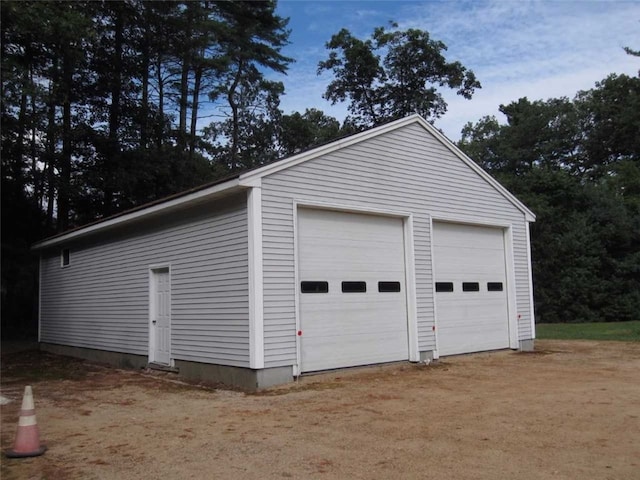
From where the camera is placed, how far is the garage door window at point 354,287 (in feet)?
34.6

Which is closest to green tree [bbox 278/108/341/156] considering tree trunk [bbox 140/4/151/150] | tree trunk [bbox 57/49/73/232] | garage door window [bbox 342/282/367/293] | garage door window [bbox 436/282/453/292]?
tree trunk [bbox 140/4/151/150]

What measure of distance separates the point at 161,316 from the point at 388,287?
4.62m

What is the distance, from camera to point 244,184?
896 cm

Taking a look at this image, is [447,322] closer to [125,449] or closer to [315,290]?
[315,290]

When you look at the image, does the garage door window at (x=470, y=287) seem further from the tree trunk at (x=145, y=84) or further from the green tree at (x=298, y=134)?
the green tree at (x=298, y=134)

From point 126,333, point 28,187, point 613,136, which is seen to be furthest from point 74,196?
point 613,136

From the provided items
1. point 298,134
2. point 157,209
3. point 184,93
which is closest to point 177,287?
point 157,209

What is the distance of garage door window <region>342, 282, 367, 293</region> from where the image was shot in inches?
415

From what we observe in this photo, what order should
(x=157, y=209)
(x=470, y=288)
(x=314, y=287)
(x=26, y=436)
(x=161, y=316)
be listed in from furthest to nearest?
1. (x=470, y=288)
2. (x=161, y=316)
3. (x=157, y=209)
4. (x=314, y=287)
5. (x=26, y=436)

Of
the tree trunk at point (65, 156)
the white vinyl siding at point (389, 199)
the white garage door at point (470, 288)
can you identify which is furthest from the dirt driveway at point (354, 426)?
the tree trunk at point (65, 156)

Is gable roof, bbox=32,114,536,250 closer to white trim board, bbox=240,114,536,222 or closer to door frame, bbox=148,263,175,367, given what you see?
white trim board, bbox=240,114,536,222

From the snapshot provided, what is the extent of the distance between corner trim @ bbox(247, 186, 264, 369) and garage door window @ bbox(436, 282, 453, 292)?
15.5 ft

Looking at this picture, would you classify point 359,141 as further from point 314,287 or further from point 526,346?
point 526,346

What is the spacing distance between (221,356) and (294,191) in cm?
307
